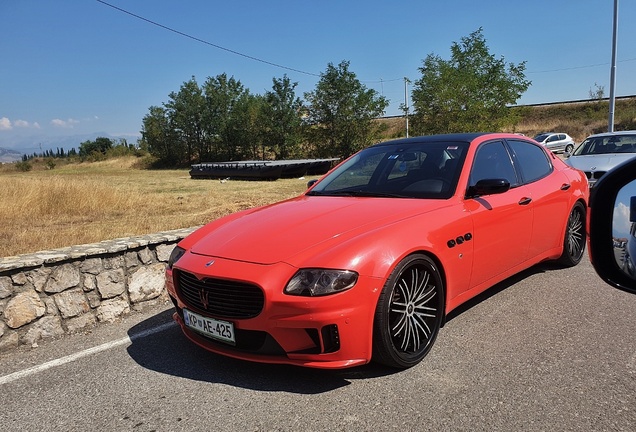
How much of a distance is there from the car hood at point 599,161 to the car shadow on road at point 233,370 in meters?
8.56

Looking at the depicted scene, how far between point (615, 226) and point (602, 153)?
33.9 feet

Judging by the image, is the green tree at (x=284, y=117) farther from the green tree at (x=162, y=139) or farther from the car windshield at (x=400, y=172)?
the car windshield at (x=400, y=172)

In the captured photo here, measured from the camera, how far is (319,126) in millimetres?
33750

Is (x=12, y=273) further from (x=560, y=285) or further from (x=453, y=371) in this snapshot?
(x=560, y=285)

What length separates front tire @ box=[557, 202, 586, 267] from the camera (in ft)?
16.9

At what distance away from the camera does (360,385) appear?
2947 millimetres

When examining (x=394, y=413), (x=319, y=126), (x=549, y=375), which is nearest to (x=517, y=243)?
(x=549, y=375)

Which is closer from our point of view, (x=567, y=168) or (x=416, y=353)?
(x=416, y=353)

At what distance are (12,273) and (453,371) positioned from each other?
3.51 meters

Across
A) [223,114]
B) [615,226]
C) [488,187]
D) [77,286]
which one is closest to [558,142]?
[223,114]

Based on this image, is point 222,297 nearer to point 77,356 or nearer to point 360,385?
point 360,385

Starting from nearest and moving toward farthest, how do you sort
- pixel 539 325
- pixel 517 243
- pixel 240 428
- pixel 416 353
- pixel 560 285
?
pixel 240 428 → pixel 416 353 → pixel 539 325 → pixel 517 243 → pixel 560 285

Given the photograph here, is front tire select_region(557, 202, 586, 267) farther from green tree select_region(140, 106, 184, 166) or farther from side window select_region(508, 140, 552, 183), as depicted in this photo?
green tree select_region(140, 106, 184, 166)

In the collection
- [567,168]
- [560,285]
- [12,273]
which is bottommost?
[560,285]
